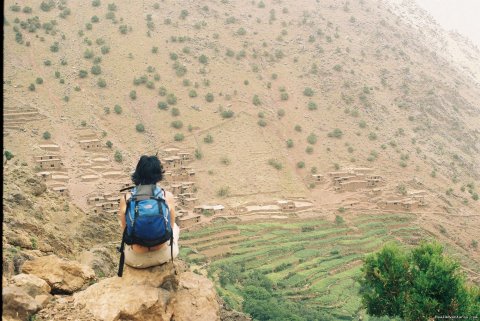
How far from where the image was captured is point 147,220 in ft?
18.3

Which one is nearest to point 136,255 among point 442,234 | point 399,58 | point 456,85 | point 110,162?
point 110,162

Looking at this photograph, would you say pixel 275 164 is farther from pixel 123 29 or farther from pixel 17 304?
pixel 17 304

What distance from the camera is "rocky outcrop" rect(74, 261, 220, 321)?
226 inches

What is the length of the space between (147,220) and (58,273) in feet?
5.71

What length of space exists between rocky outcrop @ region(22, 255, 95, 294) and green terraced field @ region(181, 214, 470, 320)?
17.9 m

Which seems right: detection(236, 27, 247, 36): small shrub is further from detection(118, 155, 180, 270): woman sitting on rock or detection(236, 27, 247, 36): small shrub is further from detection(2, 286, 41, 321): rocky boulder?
detection(2, 286, 41, 321): rocky boulder

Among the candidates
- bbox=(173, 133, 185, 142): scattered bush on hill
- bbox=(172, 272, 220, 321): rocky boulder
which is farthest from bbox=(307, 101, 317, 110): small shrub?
bbox=(172, 272, 220, 321): rocky boulder

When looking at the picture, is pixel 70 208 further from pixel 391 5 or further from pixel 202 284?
pixel 391 5

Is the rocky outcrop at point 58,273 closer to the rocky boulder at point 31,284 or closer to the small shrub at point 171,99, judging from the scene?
the rocky boulder at point 31,284

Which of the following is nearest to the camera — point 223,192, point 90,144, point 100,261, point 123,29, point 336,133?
point 100,261

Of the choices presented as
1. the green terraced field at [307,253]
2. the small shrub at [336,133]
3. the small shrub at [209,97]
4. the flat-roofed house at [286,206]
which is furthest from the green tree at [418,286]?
the small shrub at [209,97]

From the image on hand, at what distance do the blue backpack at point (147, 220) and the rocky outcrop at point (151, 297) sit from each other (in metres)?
0.67

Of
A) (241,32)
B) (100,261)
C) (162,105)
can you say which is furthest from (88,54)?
(100,261)

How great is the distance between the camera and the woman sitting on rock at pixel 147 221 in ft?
18.4
